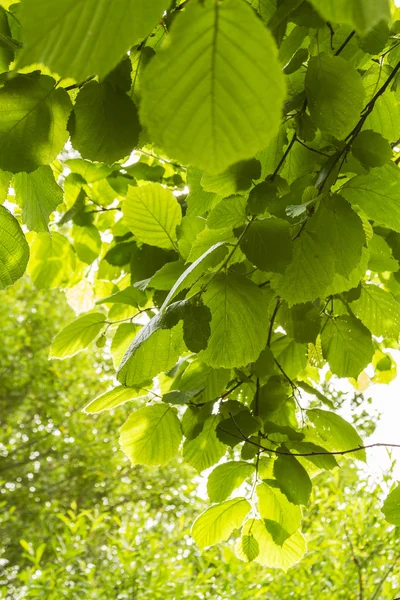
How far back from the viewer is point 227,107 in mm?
223

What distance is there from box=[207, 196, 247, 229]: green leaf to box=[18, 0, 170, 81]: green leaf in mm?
405

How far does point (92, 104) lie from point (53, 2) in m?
0.32

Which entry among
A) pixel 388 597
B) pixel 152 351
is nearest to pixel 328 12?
pixel 152 351

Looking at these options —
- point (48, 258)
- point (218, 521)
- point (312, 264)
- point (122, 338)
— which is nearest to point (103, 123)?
point (312, 264)

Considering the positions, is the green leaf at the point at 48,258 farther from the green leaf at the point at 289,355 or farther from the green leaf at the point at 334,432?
the green leaf at the point at 334,432

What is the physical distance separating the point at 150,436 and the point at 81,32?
2.58 feet

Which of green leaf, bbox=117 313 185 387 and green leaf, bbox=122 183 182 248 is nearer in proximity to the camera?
green leaf, bbox=117 313 185 387

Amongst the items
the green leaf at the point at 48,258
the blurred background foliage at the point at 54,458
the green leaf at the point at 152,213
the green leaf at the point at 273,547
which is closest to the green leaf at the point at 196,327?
the green leaf at the point at 152,213

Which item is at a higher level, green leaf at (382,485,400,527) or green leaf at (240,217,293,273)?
green leaf at (240,217,293,273)

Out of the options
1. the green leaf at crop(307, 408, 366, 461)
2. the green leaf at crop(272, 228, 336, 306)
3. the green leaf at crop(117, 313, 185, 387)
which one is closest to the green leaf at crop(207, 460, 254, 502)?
the green leaf at crop(307, 408, 366, 461)

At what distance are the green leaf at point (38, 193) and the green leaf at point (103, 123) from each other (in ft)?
0.33

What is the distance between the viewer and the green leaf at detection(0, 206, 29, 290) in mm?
547

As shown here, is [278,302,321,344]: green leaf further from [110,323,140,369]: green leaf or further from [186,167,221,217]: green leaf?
[110,323,140,369]: green leaf

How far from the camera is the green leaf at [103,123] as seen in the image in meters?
0.51
